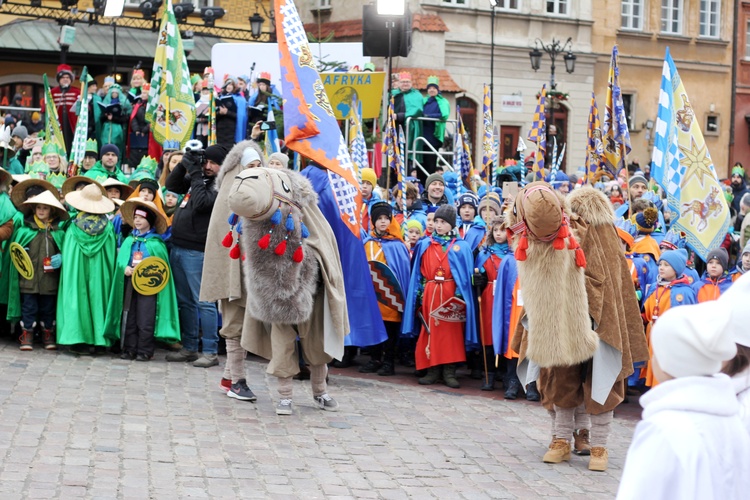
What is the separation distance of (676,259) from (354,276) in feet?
9.03

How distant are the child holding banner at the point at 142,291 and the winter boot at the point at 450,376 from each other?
2.45m

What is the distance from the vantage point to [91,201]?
37.7 ft

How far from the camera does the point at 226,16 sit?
1366 inches

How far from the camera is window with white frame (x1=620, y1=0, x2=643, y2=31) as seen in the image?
39969mm

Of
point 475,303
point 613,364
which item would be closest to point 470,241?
point 475,303

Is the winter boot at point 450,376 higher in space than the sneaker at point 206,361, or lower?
lower

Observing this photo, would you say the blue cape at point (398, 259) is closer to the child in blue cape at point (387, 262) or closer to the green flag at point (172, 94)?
the child in blue cape at point (387, 262)

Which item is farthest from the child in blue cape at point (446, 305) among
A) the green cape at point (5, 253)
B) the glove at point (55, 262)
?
the green cape at point (5, 253)

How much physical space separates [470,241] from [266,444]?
158 inches

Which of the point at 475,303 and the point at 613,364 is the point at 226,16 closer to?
the point at 475,303

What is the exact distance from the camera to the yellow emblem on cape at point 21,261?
11363 mm

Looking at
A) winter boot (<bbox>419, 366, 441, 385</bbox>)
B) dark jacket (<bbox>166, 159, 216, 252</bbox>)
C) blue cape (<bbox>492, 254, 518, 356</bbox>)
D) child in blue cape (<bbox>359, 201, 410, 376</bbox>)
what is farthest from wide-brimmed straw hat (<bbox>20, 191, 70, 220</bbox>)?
blue cape (<bbox>492, 254, 518, 356</bbox>)

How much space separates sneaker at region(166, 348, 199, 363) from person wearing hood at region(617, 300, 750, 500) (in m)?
8.17

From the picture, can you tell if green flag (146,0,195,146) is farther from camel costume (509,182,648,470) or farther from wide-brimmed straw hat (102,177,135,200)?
camel costume (509,182,648,470)
